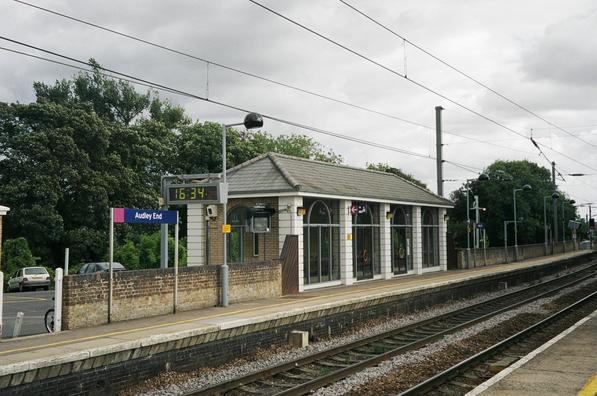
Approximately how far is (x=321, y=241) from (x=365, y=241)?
3635 mm

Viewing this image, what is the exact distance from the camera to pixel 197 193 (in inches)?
688

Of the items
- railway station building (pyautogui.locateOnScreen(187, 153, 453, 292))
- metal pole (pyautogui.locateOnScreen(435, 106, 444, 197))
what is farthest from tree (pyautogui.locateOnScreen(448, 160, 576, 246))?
railway station building (pyautogui.locateOnScreen(187, 153, 453, 292))

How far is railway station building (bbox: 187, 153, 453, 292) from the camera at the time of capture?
2091 centimetres

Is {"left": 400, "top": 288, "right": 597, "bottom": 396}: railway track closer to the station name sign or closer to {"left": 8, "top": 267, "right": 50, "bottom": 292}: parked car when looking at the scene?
the station name sign

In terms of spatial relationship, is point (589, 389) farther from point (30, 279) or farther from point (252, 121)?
point (30, 279)

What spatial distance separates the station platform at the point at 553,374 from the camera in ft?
28.3

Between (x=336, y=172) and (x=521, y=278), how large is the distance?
13.2 metres

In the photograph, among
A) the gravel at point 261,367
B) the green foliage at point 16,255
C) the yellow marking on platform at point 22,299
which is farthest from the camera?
Answer: the green foliage at point 16,255

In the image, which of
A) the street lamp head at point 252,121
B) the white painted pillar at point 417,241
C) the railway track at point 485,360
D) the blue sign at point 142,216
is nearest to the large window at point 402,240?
the white painted pillar at point 417,241

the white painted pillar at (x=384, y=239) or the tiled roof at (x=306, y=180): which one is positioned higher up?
the tiled roof at (x=306, y=180)

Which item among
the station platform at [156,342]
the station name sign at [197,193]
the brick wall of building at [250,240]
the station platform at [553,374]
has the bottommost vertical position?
the station platform at [553,374]

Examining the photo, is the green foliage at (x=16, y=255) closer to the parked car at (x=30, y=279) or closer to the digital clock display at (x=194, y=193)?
the parked car at (x=30, y=279)

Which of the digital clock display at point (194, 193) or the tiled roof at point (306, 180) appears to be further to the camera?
the tiled roof at point (306, 180)

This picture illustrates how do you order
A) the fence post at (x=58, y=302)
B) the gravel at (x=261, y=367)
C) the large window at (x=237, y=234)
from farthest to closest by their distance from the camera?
the large window at (x=237, y=234)
the fence post at (x=58, y=302)
the gravel at (x=261, y=367)
